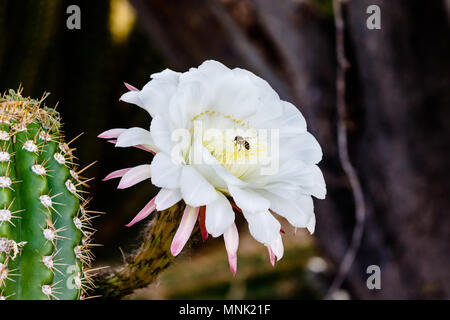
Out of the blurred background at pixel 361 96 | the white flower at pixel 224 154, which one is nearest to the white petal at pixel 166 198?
the white flower at pixel 224 154

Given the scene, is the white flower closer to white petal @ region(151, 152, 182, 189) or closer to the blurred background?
white petal @ region(151, 152, 182, 189)

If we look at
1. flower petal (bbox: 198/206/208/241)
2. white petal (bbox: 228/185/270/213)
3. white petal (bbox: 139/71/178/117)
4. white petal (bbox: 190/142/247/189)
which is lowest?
flower petal (bbox: 198/206/208/241)

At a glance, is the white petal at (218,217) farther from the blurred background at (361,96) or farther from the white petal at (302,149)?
the blurred background at (361,96)

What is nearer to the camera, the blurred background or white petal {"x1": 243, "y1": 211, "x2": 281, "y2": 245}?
white petal {"x1": 243, "y1": 211, "x2": 281, "y2": 245}

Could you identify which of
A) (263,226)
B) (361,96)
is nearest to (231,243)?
(263,226)

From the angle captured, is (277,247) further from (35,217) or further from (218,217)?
(35,217)

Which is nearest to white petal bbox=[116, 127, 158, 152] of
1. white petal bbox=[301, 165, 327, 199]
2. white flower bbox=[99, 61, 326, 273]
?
white flower bbox=[99, 61, 326, 273]
